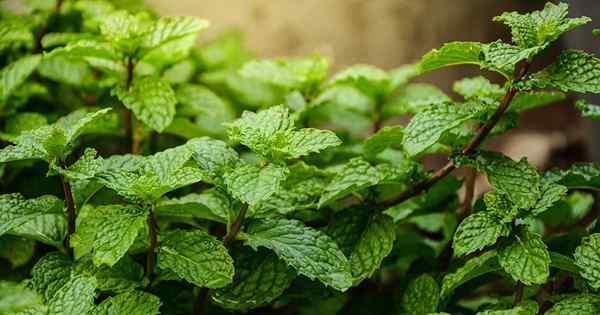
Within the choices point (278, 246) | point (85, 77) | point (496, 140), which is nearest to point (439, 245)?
point (278, 246)

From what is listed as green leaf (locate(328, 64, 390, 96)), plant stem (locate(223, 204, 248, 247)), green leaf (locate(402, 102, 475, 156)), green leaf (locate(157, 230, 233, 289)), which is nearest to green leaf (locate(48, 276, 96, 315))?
green leaf (locate(157, 230, 233, 289))

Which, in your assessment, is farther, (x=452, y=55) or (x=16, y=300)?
(x=452, y=55)

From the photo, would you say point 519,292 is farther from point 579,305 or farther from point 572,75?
point 572,75

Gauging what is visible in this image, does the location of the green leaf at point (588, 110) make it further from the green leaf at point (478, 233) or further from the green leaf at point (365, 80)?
the green leaf at point (365, 80)

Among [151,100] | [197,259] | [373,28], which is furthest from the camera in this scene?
[373,28]

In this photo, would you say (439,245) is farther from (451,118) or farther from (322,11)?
(322,11)

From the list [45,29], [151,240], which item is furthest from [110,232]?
[45,29]
